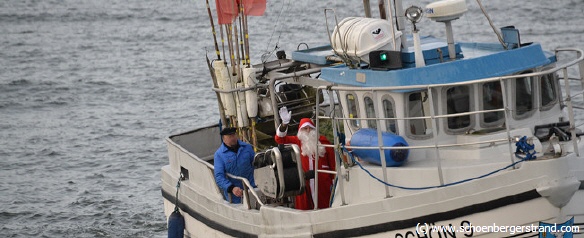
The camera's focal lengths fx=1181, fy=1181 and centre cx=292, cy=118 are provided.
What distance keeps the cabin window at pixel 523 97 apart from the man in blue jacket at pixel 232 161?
11.9 feet

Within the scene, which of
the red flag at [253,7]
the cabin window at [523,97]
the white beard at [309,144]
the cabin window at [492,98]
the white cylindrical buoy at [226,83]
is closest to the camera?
the cabin window at [492,98]

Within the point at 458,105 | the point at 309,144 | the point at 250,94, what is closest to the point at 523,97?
the point at 458,105

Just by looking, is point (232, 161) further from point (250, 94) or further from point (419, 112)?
point (419, 112)

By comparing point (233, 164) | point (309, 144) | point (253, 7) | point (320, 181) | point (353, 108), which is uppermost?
point (253, 7)

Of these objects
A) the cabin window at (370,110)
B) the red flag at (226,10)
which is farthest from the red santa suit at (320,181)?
the red flag at (226,10)

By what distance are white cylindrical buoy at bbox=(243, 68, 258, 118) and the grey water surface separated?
0.66 meters

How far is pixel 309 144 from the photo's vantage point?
1412cm

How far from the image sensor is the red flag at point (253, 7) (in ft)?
54.1

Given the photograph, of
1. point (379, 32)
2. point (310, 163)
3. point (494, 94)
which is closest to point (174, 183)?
point (310, 163)

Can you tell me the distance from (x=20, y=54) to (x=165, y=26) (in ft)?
22.8

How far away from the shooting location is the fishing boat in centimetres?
1216

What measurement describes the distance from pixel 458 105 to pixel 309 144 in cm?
202

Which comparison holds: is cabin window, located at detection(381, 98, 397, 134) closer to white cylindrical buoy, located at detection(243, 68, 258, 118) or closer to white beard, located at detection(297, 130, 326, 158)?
white beard, located at detection(297, 130, 326, 158)

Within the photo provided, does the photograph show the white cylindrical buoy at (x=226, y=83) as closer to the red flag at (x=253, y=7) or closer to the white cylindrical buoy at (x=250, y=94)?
the white cylindrical buoy at (x=250, y=94)
